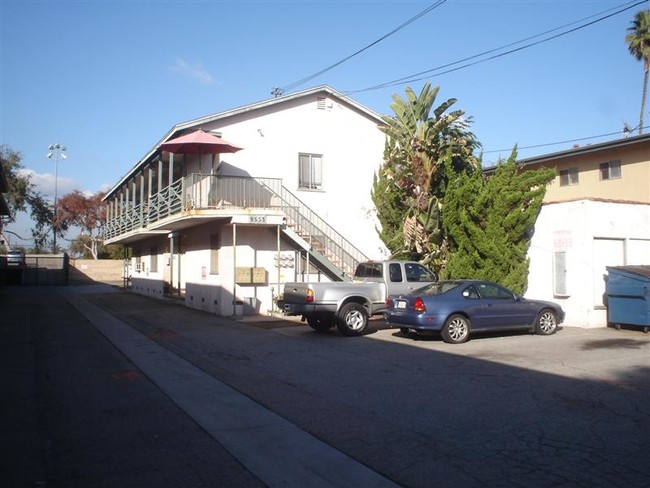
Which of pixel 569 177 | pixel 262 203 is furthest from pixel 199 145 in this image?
pixel 569 177

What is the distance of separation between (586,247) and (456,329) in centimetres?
527

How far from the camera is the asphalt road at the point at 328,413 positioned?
5.65 meters

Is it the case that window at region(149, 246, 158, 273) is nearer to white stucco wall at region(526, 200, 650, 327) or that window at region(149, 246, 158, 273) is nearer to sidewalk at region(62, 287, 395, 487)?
white stucco wall at region(526, 200, 650, 327)

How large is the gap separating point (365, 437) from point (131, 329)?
12.4 meters

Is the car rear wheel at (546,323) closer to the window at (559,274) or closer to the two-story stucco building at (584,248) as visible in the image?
the two-story stucco building at (584,248)

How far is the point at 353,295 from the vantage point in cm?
1521

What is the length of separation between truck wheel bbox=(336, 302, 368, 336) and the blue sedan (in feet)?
2.78

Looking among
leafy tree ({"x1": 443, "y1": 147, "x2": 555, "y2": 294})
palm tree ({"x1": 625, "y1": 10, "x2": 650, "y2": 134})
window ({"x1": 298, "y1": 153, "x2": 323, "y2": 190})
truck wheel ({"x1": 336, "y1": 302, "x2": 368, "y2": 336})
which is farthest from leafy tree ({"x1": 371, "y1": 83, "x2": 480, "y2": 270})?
palm tree ({"x1": 625, "y1": 10, "x2": 650, "y2": 134})

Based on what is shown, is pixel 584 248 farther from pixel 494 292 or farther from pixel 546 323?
pixel 494 292

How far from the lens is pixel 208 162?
22562 millimetres

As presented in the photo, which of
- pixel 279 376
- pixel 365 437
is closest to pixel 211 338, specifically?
pixel 279 376

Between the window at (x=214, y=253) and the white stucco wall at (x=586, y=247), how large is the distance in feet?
36.0

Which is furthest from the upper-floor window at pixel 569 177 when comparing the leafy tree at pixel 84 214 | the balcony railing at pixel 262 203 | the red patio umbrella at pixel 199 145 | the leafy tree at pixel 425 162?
the leafy tree at pixel 84 214

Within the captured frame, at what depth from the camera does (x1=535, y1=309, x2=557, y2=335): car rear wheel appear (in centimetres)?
1466
